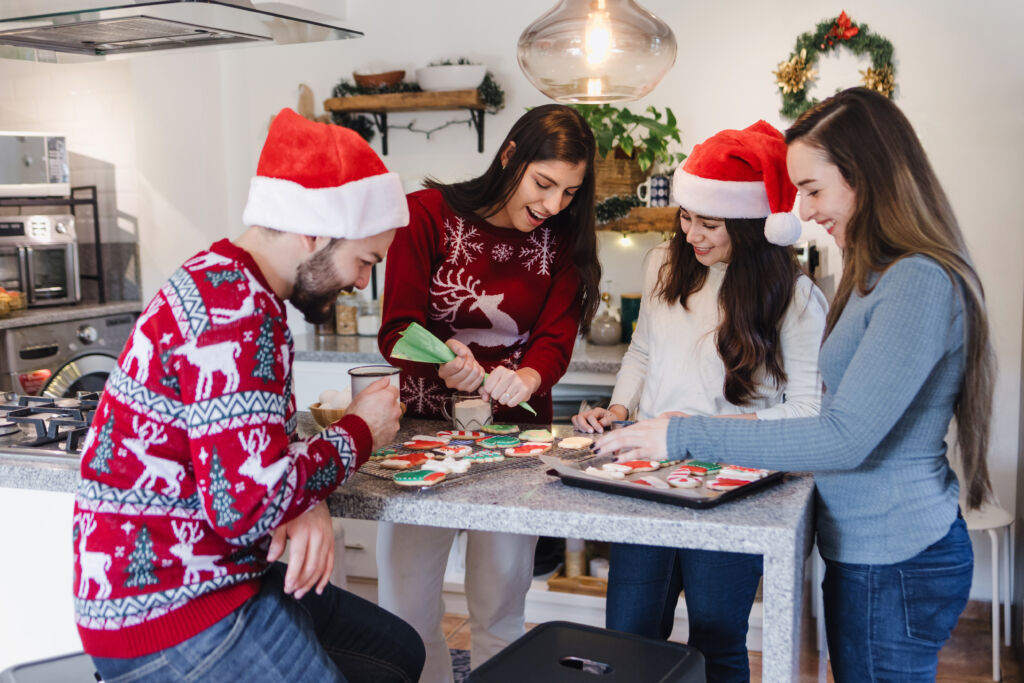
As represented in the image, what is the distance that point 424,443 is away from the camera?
5.86ft

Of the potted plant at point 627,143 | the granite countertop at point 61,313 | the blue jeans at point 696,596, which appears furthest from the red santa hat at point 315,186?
the granite countertop at point 61,313

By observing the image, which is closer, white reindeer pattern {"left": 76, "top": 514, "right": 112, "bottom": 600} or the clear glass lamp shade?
white reindeer pattern {"left": 76, "top": 514, "right": 112, "bottom": 600}

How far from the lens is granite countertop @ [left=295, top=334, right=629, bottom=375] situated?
3.34 m

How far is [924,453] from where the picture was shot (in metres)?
1.45

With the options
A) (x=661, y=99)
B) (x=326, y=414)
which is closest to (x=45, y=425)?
(x=326, y=414)

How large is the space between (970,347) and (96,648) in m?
1.30

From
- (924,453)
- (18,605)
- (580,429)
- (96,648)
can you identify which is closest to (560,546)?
(580,429)

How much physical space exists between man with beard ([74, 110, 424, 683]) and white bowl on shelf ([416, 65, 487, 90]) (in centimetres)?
255

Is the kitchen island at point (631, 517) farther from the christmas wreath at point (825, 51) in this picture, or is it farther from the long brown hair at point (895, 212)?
the christmas wreath at point (825, 51)

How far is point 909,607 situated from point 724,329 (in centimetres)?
64

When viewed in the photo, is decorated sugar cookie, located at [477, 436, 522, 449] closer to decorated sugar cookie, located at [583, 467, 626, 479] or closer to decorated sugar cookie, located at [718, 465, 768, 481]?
decorated sugar cookie, located at [583, 467, 626, 479]

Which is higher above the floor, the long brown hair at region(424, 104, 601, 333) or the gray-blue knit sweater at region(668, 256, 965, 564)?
the long brown hair at region(424, 104, 601, 333)

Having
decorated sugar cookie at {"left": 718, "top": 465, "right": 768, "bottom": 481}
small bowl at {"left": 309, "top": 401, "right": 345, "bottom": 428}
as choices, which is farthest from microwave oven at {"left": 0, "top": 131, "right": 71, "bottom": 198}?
decorated sugar cookie at {"left": 718, "top": 465, "right": 768, "bottom": 481}

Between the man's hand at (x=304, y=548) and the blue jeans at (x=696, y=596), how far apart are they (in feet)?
2.10
